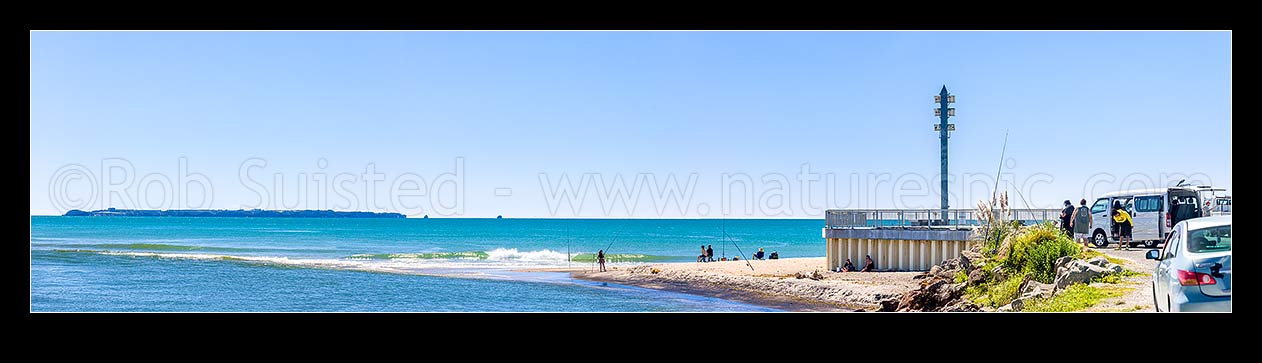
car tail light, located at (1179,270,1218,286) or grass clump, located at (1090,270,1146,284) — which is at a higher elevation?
car tail light, located at (1179,270,1218,286)

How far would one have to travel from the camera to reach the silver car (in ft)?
31.6

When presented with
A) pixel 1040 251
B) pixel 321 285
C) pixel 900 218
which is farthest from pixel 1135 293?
pixel 321 285

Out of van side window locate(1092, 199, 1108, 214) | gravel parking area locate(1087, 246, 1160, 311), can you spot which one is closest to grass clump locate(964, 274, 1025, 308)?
gravel parking area locate(1087, 246, 1160, 311)

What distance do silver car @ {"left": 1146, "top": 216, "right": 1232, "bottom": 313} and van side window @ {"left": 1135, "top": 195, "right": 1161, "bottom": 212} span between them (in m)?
15.4

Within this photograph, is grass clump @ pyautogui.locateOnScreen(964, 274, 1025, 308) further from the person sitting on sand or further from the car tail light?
the person sitting on sand

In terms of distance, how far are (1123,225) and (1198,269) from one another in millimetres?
16039

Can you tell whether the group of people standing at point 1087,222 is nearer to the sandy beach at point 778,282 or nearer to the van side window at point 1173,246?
the sandy beach at point 778,282

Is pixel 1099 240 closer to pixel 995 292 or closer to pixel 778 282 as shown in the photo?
pixel 995 292

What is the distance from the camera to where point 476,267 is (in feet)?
172

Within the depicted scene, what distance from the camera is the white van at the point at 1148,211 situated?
2444 centimetres

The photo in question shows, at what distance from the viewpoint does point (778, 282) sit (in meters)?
32.9
